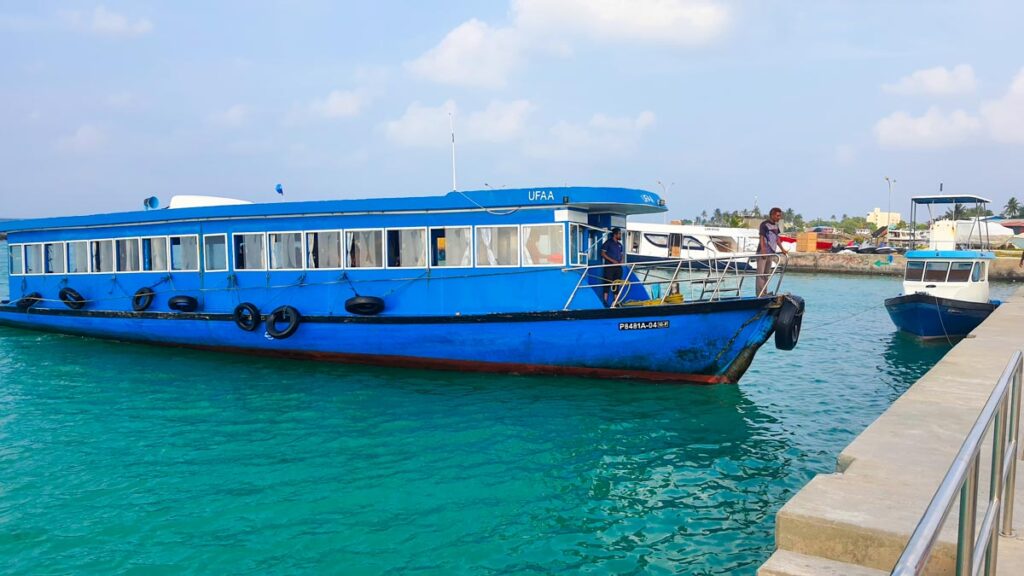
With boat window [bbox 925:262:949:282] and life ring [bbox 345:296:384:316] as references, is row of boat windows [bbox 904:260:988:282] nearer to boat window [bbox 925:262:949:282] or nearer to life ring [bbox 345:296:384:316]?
boat window [bbox 925:262:949:282]

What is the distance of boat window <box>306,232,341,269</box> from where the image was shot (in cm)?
1411

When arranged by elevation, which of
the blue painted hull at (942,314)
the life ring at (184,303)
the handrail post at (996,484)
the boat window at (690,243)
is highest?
the boat window at (690,243)

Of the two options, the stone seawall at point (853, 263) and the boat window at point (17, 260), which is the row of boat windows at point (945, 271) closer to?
the boat window at point (17, 260)

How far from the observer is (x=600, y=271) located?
13.6 metres

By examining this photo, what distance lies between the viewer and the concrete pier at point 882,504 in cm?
417

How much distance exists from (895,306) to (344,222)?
15357mm

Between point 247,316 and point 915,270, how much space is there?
18.1 m

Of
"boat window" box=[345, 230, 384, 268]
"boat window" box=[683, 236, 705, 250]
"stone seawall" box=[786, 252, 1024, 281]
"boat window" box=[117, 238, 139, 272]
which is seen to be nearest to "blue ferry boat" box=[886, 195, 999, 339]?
"boat window" box=[345, 230, 384, 268]

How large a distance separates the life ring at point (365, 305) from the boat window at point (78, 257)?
850 cm

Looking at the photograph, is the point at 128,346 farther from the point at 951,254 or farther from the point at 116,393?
the point at 951,254

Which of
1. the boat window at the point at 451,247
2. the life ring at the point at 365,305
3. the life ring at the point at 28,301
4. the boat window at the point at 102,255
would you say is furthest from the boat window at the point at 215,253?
the life ring at the point at 28,301

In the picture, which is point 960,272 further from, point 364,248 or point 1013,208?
point 1013,208

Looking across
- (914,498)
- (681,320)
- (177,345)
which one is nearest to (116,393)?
(177,345)

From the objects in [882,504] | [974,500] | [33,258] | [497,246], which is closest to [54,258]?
[33,258]
